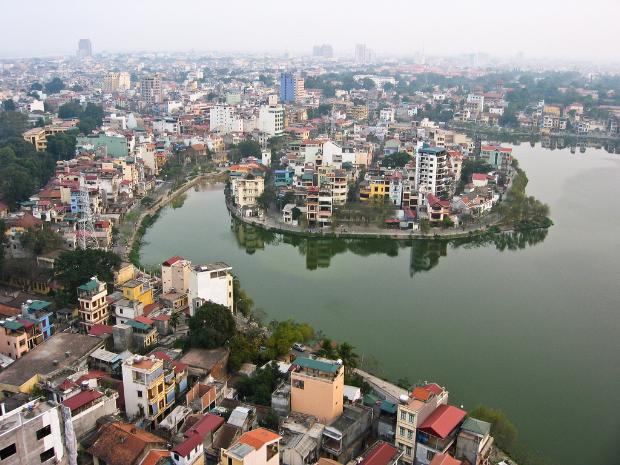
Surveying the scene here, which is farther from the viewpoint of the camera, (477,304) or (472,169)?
(472,169)

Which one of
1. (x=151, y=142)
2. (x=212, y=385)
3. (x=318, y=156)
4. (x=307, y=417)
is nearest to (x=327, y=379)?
(x=307, y=417)

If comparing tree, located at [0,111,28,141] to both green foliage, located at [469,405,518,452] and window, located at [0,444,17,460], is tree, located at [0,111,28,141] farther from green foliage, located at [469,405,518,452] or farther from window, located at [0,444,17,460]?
green foliage, located at [469,405,518,452]

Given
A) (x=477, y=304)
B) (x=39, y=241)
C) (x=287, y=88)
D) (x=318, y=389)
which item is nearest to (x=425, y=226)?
(x=477, y=304)

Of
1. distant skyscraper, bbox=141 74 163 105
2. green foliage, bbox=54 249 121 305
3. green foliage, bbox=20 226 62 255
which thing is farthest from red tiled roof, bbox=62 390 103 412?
distant skyscraper, bbox=141 74 163 105

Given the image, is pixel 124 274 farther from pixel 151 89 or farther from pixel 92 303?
pixel 151 89

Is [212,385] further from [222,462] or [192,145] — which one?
[192,145]

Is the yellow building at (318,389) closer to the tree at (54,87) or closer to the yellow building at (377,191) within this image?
the yellow building at (377,191)

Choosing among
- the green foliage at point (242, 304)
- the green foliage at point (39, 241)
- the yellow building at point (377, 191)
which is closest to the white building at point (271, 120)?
the yellow building at point (377, 191)
